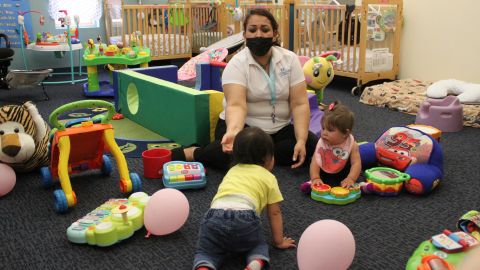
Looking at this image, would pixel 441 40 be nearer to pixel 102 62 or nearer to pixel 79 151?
pixel 102 62

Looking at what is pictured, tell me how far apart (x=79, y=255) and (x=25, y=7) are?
17.3ft

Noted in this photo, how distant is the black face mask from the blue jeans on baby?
3.67 ft

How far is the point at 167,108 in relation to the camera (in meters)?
2.91

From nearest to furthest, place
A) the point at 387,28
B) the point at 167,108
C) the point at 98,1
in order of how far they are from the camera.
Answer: the point at 167,108, the point at 387,28, the point at 98,1

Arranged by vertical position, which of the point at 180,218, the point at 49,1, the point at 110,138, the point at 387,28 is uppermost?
the point at 49,1

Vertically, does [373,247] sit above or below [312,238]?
below

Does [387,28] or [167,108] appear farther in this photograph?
[387,28]

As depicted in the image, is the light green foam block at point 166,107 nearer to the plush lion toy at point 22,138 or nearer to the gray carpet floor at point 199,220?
the gray carpet floor at point 199,220

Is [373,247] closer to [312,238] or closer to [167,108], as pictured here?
[312,238]

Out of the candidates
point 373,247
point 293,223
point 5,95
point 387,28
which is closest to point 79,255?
point 293,223

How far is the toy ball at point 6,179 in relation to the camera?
2121 mm

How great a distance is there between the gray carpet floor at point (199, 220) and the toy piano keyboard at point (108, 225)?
4cm

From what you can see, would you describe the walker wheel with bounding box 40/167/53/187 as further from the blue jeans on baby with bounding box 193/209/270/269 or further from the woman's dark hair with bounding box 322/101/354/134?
the woman's dark hair with bounding box 322/101/354/134

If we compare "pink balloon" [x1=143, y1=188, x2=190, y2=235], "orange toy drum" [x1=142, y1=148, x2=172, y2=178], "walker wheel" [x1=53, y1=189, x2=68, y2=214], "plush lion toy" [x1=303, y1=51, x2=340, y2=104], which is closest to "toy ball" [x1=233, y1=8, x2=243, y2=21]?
"plush lion toy" [x1=303, y1=51, x2=340, y2=104]
